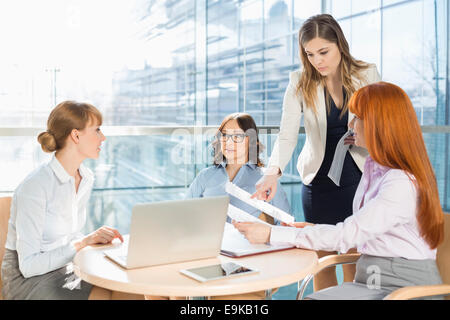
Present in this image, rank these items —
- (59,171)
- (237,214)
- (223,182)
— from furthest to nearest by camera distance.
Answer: (223,182), (237,214), (59,171)

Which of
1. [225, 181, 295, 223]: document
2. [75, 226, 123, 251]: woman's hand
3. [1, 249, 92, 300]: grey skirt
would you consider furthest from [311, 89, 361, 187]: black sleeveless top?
[1, 249, 92, 300]: grey skirt

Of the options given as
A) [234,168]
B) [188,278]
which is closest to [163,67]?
[234,168]

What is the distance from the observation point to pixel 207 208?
167 centimetres

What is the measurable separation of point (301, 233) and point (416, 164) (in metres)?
0.47

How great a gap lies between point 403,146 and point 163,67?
2379mm

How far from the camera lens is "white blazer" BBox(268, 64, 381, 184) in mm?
2584

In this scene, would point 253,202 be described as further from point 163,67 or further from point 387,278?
point 163,67

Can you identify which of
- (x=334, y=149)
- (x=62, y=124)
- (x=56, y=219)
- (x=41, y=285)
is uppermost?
(x=62, y=124)

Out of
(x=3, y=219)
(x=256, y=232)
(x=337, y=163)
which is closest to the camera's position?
(x=256, y=232)

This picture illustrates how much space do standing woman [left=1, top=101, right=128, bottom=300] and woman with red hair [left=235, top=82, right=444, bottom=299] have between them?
36.6 inches

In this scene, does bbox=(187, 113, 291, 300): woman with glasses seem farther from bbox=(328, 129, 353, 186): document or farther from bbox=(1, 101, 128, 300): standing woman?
bbox=(1, 101, 128, 300): standing woman

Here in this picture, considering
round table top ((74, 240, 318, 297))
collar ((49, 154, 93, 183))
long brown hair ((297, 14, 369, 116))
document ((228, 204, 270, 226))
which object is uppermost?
long brown hair ((297, 14, 369, 116))

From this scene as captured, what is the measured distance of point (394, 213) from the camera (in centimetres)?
172

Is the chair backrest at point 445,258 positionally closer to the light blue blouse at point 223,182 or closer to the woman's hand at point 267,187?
the woman's hand at point 267,187
